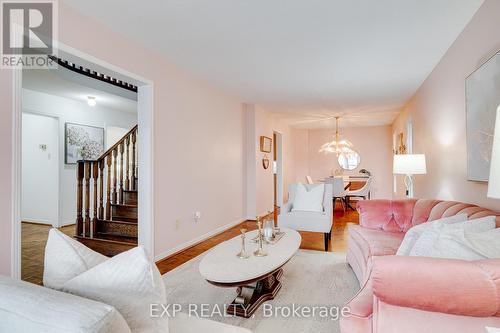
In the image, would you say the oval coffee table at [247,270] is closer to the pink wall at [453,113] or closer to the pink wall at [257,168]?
the pink wall at [453,113]

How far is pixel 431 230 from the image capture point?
1477 millimetres

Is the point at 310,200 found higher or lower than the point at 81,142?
lower

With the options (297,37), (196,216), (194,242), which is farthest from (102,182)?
(297,37)

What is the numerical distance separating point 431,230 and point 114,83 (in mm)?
3791

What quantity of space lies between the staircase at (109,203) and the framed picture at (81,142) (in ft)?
5.08

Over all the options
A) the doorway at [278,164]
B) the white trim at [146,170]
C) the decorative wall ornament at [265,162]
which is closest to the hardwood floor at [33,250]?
the white trim at [146,170]

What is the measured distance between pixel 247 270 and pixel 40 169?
5318 millimetres

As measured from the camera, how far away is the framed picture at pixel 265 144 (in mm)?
5766

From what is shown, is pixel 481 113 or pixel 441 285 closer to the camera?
pixel 441 285

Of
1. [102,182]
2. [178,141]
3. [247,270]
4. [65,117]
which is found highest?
[65,117]

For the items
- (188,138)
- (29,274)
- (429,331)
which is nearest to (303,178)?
(188,138)

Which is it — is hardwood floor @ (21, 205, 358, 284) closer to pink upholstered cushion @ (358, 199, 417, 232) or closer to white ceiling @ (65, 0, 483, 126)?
pink upholstered cushion @ (358, 199, 417, 232)

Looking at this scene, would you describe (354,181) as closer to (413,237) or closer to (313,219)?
(313,219)

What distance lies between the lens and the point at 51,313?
0.54 metres
